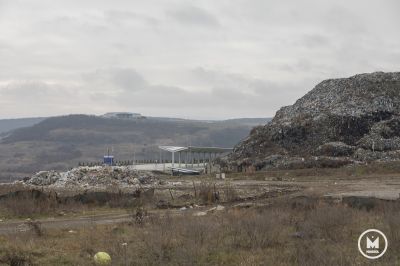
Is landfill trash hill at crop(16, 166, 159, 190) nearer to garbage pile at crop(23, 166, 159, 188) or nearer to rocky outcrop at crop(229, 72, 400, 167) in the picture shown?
garbage pile at crop(23, 166, 159, 188)

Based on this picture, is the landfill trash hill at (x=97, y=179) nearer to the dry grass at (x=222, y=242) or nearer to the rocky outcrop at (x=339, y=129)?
the rocky outcrop at (x=339, y=129)

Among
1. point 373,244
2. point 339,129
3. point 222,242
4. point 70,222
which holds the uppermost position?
point 339,129

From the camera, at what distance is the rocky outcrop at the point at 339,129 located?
4559 centimetres

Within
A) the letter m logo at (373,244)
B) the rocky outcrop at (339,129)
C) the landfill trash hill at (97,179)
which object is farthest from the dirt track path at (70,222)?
the rocky outcrop at (339,129)

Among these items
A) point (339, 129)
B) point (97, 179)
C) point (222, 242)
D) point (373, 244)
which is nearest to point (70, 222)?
point (222, 242)

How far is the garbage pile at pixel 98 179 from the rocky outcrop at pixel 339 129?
43.2 feet

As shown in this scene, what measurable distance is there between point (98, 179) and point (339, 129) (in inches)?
960

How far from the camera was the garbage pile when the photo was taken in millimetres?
34906

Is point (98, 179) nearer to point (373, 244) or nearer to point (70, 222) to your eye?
point (70, 222)

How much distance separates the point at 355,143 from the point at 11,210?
34412 millimetres

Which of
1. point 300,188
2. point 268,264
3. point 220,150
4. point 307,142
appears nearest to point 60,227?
A: point 268,264

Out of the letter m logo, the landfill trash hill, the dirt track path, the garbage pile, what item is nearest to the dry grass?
the letter m logo

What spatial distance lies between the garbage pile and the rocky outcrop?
13.2 m

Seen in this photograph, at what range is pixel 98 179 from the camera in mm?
35281
